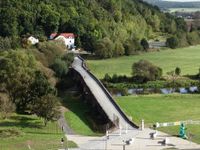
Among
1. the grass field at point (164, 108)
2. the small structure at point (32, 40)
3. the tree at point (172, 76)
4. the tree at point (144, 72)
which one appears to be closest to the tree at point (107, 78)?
the tree at point (144, 72)

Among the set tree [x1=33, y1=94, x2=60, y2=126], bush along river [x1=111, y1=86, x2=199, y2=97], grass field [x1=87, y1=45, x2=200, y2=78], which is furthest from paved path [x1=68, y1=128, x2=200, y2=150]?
grass field [x1=87, y1=45, x2=200, y2=78]

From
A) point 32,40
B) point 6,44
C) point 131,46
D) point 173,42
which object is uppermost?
point 173,42

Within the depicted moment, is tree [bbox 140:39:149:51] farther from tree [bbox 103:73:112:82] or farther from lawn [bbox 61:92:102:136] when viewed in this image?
lawn [bbox 61:92:102:136]

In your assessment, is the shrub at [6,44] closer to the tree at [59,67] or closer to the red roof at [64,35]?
the tree at [59,67]

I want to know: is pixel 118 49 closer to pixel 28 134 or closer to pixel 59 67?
pixel 59 67

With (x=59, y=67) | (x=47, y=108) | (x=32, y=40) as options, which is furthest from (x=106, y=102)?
(x=32, y=40)

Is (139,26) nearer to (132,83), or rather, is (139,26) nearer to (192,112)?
(132,83)
